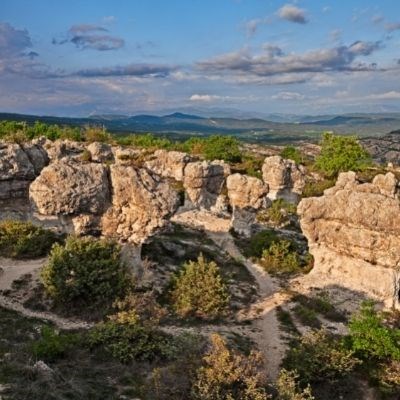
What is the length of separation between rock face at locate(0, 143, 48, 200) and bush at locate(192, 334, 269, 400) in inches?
625

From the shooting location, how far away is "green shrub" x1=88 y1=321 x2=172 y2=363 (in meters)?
17.3

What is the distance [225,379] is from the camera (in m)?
15.0

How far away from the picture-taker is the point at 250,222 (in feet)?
135

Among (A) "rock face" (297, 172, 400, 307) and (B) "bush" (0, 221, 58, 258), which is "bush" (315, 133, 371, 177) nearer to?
(A) "rock face" (297, 172, 400, 307)

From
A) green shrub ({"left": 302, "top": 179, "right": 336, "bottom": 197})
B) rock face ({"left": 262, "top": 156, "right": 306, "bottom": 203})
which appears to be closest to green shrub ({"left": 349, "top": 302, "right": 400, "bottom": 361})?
rock face ({"left": 262, "top": 156, "right": 306, "bottom": 203})

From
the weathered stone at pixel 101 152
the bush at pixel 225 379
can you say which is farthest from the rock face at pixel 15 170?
the weathered stone at pixel 101 152

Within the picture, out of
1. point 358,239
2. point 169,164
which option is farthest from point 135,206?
point 169,164

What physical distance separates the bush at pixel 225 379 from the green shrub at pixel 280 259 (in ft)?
48.4

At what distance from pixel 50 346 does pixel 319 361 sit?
9.11 m

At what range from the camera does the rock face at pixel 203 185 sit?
1879 inches

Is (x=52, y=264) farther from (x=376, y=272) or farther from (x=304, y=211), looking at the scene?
(x=376, y=272)

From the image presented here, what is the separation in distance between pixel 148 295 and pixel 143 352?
14.9ft

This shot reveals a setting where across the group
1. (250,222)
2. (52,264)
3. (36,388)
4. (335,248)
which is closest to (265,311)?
(335,248)

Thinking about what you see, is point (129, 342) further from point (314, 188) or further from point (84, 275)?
point (314, 188)
